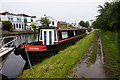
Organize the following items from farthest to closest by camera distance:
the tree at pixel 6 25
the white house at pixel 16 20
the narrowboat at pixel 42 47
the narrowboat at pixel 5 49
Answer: the white house at pixel 16 20 → the tree at pixel 6 25 → the narrowboat at pixel 42 47 → the narrowboat at pixel 5 49

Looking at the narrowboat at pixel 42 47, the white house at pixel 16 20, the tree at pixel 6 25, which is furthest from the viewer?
the white house at pixel 16 20

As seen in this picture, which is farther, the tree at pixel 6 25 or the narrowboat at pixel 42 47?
the tree at pixel 6 25

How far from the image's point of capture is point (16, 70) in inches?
285

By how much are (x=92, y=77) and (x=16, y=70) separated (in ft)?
17.5

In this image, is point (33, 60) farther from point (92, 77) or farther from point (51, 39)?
point (92, 77)

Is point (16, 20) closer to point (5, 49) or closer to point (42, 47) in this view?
point (5, 49)

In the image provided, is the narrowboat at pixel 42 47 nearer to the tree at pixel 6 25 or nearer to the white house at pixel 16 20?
the tree at pixel 6 25

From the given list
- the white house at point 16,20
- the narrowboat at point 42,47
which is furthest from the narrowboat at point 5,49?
the white house at point 16,20

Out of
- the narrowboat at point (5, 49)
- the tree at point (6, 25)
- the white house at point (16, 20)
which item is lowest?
the narrowboat at point (5, 49)

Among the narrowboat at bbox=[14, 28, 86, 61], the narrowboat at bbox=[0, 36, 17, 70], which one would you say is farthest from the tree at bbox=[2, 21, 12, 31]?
the narrowboat at bbox=[14, 28, 86, 61]

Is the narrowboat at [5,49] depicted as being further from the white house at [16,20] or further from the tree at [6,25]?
the white house at [16,20]

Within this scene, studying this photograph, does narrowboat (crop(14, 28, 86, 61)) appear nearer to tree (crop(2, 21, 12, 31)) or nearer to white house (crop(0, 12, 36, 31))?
tree (crop(2, 21, 12, 31))

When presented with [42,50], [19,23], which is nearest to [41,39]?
[42,50]

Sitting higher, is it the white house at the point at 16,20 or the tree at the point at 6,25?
the white house at the point at 16,20
